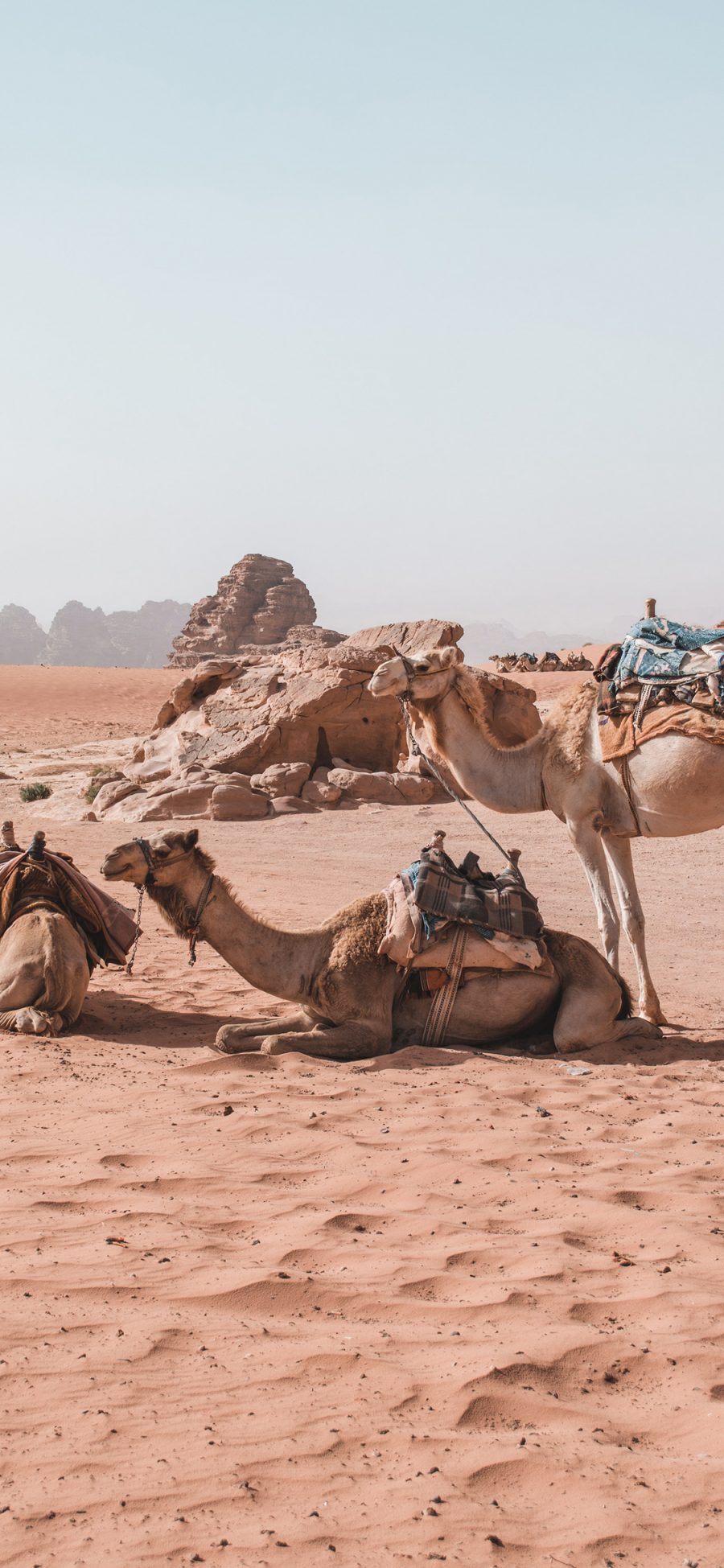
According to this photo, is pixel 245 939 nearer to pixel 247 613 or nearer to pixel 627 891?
pixel 627 891

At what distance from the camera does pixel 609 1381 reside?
335 centimetres

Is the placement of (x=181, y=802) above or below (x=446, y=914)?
below

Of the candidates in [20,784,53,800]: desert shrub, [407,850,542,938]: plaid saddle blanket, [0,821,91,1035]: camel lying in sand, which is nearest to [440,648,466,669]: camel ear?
[407,850,542,938]: plaid saddle blanket

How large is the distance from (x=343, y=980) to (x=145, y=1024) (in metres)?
1.62

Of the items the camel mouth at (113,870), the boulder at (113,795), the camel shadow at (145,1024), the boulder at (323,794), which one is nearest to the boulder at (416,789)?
the boulder at (323,794)

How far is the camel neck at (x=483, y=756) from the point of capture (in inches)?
324

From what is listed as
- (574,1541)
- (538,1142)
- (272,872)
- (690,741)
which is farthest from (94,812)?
(574,1541)

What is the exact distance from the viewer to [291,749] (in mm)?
19984

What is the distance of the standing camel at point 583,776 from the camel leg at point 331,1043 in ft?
6.61

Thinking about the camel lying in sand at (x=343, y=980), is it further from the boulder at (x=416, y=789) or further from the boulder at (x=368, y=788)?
the boulder at (x=416, y=789)

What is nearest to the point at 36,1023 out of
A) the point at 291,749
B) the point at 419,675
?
the point at 419,675

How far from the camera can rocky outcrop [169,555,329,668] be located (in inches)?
3962

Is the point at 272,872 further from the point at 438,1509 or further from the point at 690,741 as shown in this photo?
the point at 438,1509

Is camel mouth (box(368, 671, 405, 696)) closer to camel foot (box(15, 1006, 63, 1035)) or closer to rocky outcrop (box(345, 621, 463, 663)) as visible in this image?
camel foot (box(15, 1006, 63, 1035))
